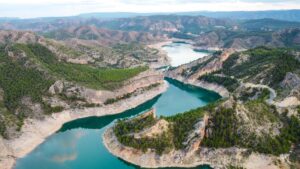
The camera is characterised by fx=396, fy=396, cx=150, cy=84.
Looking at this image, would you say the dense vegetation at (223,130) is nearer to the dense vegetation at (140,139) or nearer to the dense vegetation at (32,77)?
the dense vegetation at (140,139)

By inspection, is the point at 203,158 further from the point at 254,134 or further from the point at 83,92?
the point at 83,92

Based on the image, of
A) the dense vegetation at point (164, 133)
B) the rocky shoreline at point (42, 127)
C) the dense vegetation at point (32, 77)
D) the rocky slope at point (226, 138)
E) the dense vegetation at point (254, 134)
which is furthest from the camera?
the dense vegetation at point (32, 77)

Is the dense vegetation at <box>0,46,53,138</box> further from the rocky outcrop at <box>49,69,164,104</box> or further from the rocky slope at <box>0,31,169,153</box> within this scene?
the rocky outcrop at <box>49,69,164,104</box>

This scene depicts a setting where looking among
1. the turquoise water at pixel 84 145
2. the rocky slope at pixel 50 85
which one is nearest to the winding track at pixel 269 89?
the turquoise water at pixel 84 145

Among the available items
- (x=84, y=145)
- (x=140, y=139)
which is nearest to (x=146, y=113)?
(x=140, y=139)

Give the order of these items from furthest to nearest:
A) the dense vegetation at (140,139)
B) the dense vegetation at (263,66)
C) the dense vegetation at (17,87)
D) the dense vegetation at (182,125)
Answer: the dense vegetation at (263,66) < the dense vegetation at (17,87) < the dense vegetation at (182,125) < the dense vegetation at (140,139)

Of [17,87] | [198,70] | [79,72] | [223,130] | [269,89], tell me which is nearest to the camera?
[223,130]

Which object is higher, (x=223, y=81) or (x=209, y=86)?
(x=223, y=81)
